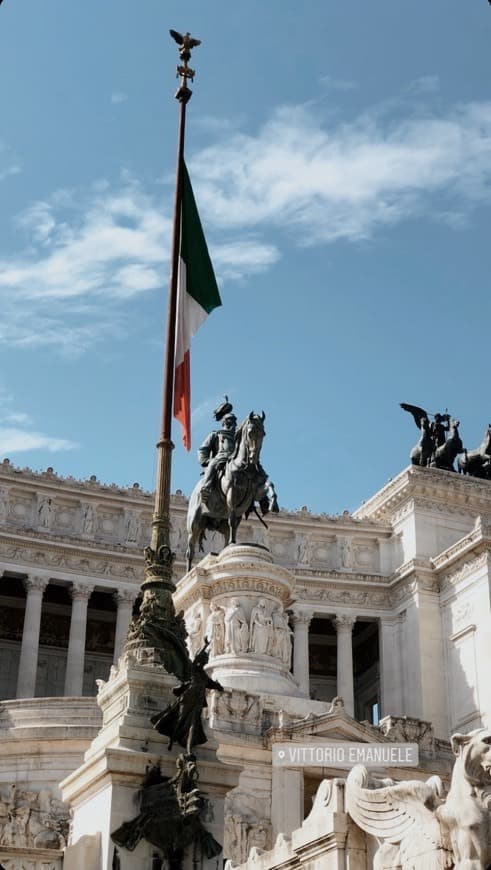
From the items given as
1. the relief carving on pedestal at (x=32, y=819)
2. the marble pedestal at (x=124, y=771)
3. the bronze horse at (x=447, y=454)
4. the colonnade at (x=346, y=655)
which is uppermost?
the bronze horse at (x=447, y=454)

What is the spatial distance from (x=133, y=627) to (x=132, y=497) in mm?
46367

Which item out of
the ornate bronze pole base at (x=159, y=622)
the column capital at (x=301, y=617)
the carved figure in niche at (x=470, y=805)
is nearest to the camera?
the carved figure in niche at (x=470, y=805)

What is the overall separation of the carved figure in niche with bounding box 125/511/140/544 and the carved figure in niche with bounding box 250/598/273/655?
96.4 ft

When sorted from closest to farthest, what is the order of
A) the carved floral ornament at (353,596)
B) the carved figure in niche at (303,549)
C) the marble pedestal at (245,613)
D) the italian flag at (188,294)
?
the italian flag at (188,294)
the marble pedestal at (245,613)
the carved floral ornament at (353,596)
the carved figure in niche at (303,549)

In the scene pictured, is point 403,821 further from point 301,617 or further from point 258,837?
point 301,617

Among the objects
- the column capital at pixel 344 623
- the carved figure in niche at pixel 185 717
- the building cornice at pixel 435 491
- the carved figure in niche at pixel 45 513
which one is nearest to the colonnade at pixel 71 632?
the carved figure in niche at pixel 45 513

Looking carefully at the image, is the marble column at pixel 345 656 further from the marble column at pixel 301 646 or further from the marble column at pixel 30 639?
the marble column at pixel 30 639

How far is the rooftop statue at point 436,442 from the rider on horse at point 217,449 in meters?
30.4

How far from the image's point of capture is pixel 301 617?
61281 mm

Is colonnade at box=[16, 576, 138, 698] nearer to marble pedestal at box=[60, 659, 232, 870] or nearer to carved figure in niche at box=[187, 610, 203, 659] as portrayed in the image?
carved figure in niche at box=[187, 610, 203, 659]

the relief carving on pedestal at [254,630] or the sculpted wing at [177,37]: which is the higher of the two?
the sculpted wing at [177,37]

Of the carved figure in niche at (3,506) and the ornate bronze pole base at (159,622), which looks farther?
the carved figure in niche at (3,506)

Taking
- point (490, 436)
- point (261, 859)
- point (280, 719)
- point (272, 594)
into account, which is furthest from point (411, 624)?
point (261, 859)

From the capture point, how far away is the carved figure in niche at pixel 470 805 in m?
11.3
